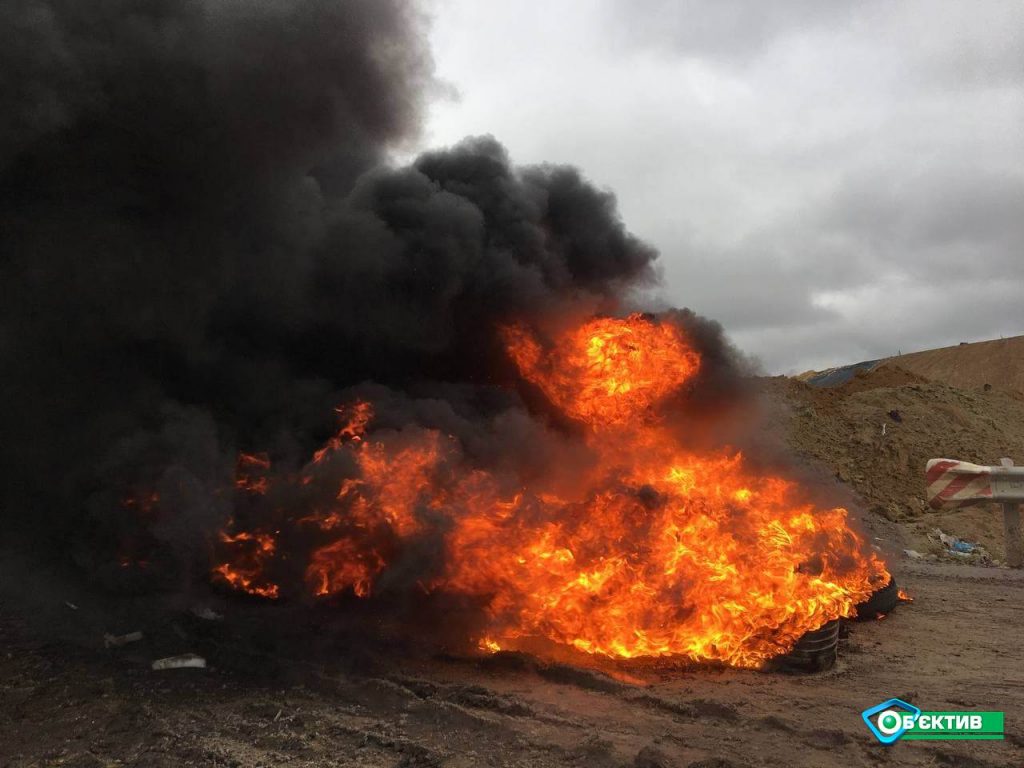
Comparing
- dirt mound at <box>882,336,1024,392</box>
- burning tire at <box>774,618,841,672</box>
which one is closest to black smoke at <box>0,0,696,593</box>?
burning tire at <box>774,618,841,672</box>

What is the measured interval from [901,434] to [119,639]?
65.9 ft

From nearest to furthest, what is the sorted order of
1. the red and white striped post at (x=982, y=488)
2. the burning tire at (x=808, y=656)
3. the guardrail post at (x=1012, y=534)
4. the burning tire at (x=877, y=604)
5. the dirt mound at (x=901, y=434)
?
1. the burning tire at (x=808, y=656)
2. the burning tire at (x=877, y=604)
3. the red and white striped post at (x=982, y=488)
4. the guardrail post at (x=1012, y=534)
5. the dirt mound at (x=901, y=434)

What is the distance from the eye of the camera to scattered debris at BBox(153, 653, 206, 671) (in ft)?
23.1

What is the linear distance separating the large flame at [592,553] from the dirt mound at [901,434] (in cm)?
806

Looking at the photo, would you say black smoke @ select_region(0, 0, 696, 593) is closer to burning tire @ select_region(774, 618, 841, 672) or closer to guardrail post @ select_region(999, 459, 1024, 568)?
burning tire @ select_region(774, 618, 841, 672)

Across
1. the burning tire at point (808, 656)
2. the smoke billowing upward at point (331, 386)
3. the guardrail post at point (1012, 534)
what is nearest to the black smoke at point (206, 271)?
the smoke billowing upward at point (331, 386)

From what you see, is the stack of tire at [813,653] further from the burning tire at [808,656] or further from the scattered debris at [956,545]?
the scattered debris at [956,545]

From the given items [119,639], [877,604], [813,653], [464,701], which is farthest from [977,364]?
[119,639]

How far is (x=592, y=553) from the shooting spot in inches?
311

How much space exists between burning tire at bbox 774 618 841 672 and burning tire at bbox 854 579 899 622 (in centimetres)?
195

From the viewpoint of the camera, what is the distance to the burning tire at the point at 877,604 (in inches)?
345

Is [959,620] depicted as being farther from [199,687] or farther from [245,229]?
[245,229]

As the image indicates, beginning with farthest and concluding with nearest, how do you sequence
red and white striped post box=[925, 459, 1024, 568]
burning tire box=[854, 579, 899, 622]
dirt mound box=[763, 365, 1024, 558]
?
dirt mound box=[763, 365, 1024, 558]
red and white striped post box=[925, 459, 1024, 568]
burning tire box=[854, 579, 899, 622]

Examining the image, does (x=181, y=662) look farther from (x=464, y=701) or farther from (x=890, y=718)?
(x=890, y=718)
